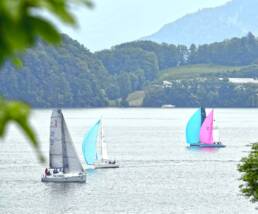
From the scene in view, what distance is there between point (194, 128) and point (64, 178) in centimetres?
4978

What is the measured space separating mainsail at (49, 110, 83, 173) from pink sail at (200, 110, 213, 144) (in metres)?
44.7

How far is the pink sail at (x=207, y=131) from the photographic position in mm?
129750

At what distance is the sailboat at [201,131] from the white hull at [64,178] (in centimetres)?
4659

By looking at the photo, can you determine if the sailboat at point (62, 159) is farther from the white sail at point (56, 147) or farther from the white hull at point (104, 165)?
the white hull at point (104, 165)

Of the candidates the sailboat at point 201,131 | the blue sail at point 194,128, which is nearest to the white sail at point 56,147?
the sailboat at point 201,131

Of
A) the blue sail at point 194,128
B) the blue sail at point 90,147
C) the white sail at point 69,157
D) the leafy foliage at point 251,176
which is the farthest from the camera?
the blue sail at point 194,128

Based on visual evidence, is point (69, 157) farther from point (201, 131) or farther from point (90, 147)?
point (201, 131)

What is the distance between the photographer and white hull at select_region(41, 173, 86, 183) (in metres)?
85.8

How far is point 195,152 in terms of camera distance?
126 metres

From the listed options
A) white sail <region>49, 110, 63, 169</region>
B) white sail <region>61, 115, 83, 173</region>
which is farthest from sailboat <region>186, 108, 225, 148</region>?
white sail <region>49, 110, 63, 169</region>

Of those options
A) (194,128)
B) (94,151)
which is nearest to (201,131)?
(194,128)

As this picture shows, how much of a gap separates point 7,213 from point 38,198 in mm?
9345

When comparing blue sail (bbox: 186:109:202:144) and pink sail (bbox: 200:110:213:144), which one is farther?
blue sail (bbox: 186:109:202:144)

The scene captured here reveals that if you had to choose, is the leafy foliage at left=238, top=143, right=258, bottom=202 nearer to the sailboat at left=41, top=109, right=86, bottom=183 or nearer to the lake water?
the lake water
